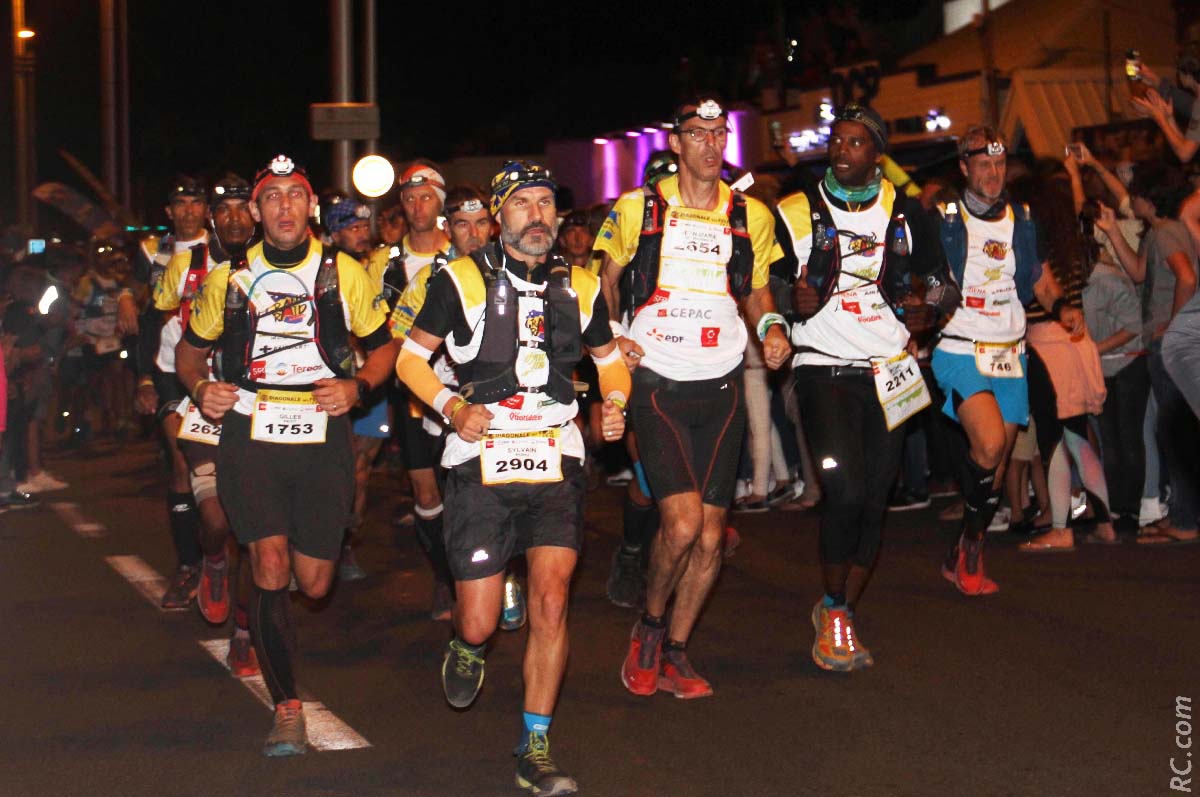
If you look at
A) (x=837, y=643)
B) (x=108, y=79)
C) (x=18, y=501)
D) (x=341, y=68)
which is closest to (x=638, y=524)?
(x=837, y=643)

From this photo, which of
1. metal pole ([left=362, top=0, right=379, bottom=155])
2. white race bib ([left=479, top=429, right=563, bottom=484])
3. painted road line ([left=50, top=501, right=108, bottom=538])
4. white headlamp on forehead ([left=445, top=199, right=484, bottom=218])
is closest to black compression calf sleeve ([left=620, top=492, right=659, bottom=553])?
white headlamp on forehead ([left=445, top=199, right=484, bottom=218])

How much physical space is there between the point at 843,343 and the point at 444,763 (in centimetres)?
265

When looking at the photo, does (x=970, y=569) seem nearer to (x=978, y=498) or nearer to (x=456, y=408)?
(x=978, y=498)

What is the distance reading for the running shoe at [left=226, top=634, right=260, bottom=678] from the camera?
24.7 feet

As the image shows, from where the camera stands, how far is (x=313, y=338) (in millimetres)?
6562

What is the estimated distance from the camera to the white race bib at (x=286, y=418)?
6457 millimetres

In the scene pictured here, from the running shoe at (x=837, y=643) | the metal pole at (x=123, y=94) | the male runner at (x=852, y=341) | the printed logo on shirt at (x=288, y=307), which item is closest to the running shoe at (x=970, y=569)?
the male runner at (x=852, y=341)

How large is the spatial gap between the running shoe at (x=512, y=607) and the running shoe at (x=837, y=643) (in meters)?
1.46

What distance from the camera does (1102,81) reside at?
73.2 ft

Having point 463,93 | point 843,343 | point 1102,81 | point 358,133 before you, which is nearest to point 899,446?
point 843,343

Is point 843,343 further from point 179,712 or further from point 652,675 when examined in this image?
point 179,712

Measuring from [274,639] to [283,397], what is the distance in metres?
0.94

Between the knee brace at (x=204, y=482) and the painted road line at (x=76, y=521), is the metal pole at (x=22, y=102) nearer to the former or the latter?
the painted road line at (x=76, y=521)

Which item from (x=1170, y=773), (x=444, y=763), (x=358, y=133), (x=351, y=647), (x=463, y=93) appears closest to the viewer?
(x=1170, y=773)
